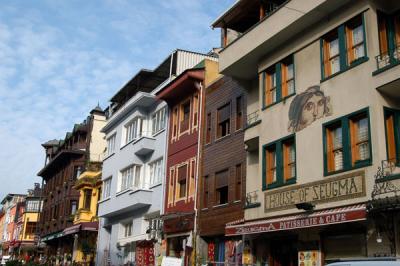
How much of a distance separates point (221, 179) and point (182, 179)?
3.95 metres

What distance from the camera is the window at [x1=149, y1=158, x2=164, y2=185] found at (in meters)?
30.7

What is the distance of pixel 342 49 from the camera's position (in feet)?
55.0

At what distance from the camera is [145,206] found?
31406 millimetres

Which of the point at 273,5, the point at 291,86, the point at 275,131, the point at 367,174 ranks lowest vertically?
the point at 367,174

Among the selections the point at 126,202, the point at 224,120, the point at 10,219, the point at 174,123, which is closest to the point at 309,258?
the point at 224,120

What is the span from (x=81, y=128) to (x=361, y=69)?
147 feet

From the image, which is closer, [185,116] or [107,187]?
[185,116]

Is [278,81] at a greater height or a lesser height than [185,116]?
lesser

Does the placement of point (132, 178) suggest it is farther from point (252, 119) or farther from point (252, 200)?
point (252, 200)

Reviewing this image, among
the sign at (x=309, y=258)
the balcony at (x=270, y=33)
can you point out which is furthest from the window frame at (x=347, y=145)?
the balcony at (x=270, y=33)

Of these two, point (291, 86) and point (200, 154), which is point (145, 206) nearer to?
point (200, 154)

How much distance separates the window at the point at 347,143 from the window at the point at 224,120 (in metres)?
8.38

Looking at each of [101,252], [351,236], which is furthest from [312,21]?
[101,252]

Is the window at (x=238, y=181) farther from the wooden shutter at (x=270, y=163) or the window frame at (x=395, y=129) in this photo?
the window frame at (x=395, y=129)
